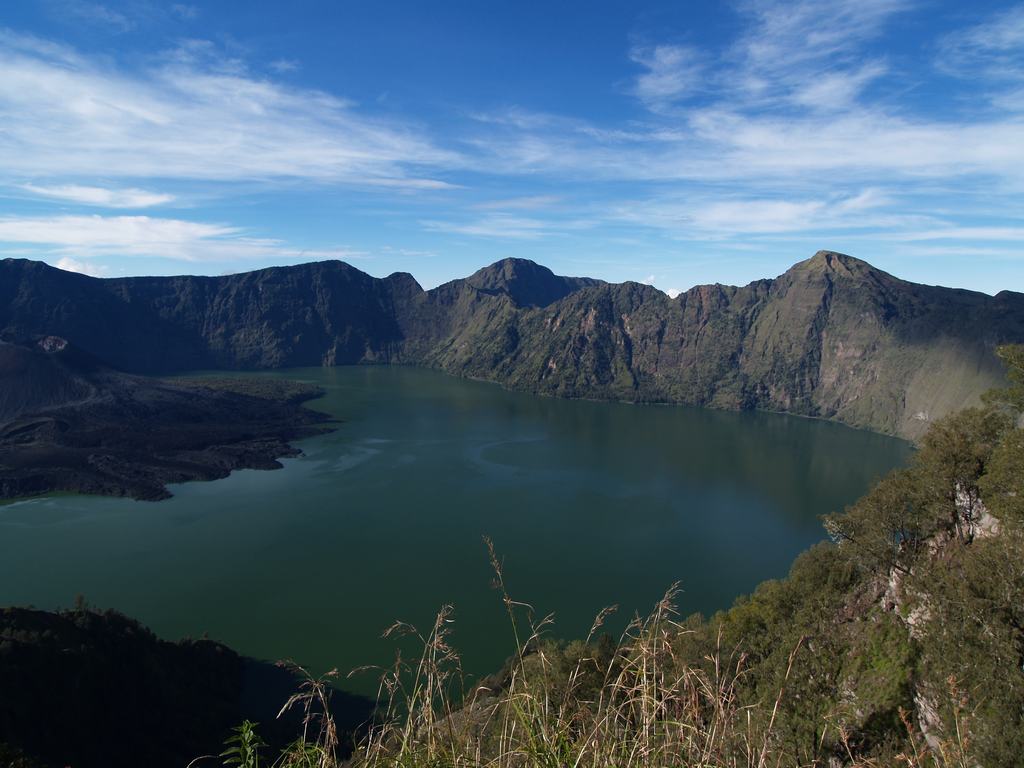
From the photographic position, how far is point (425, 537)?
169ft

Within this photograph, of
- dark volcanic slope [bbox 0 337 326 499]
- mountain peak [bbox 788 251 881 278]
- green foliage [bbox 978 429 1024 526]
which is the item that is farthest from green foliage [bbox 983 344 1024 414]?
mountain peak [bbox 788 251 881 278]

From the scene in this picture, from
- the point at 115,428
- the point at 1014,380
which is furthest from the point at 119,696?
the point at 115,428

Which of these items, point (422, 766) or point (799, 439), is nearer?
point (422, 766)

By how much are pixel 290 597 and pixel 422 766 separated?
41744mm

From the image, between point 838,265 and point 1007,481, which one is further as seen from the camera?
point 838,265

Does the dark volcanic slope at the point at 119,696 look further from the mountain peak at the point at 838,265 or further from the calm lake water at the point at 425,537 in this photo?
the mountain peak at the point at 838,265

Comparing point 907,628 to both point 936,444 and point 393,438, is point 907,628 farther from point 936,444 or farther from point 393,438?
point 393,438

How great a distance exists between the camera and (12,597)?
40875 mm

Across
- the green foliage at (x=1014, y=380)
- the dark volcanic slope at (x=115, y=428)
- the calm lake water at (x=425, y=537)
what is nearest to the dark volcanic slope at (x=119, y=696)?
the calm lake water at (x=425, y=537)

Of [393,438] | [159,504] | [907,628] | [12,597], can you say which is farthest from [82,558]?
[907,628]

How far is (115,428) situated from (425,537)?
62.4 m

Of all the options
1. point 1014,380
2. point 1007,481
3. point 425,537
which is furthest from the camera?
point 425,537

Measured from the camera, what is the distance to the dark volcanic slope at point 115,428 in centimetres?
6875

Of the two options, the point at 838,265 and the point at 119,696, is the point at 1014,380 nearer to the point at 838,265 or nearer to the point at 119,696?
the point at 119,696
